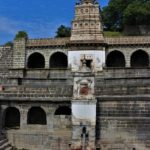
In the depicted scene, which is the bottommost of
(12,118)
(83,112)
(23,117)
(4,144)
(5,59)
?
(4,144)

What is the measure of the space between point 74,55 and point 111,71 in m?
3.29

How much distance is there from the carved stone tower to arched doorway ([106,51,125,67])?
90.5 inches

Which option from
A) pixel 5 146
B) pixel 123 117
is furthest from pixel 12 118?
pixel 123 117

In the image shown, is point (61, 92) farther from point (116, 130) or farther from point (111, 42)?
point (111, 42)

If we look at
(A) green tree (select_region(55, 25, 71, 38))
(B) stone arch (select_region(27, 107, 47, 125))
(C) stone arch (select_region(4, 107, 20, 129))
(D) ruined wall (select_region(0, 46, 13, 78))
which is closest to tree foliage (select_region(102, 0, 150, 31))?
(A) green tree (select_region(55, 25, 71, 38))

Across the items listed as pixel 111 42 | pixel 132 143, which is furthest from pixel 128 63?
pixel 132 143

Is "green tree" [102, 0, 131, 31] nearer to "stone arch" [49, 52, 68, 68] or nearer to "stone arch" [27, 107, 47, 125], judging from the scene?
"stone arch" [49, 52, 68, 68]

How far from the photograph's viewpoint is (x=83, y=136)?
84.3 feet

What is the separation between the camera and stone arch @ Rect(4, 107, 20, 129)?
2962 centimetres

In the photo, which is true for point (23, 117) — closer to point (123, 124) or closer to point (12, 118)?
point (12, 118)

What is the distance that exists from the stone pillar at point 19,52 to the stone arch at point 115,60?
6877mm

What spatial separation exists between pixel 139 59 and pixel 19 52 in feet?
32.1

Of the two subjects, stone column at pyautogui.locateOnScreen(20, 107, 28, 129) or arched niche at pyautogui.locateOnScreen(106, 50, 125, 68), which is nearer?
stone column at pyautogui.locateOnScreen(20, 107, 28, 129)

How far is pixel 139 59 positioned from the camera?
37188mm
